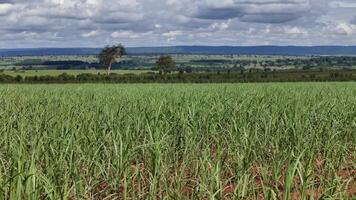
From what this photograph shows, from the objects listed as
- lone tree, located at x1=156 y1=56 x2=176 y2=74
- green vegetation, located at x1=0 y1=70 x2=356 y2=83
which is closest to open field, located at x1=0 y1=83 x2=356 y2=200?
green vegetation, located at x1=0 y1=70 x2=356 y2=83

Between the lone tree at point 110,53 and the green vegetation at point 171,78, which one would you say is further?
the lone tree at point 110,53

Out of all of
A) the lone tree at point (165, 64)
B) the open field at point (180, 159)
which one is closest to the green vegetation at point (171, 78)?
the lone tree at point (165, 64)

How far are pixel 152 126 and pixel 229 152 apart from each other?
1.24 m

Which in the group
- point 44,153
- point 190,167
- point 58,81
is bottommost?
point 58,81

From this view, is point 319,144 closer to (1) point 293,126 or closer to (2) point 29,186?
(1) point 293,126

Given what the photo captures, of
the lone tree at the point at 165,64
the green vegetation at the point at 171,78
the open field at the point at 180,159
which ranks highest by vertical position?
the open field at the point at 180,159

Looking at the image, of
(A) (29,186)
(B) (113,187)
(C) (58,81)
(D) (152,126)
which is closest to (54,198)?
(A) (29,186)

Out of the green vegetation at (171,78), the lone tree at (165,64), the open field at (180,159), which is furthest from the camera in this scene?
the lone tree at (165,64)

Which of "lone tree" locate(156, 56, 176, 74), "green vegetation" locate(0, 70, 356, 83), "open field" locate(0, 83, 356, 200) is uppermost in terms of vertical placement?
"open field" locate(0, 83, 356, 200)

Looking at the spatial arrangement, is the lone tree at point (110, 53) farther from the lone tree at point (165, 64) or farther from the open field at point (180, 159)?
the open field at point (180, 159)

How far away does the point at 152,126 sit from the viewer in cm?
682

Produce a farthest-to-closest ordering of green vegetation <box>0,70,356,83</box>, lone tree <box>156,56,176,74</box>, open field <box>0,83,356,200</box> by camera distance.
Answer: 1. lone tree <box>156,56,176,74</box>
2. green vegetation <box>0,70,356,83</box>
3. open field <box>0,83,356,200</box>

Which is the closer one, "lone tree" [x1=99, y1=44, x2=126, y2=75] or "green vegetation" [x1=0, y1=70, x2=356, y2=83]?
"green vegetation" [x1=0, y1=70, x2=356, y2=83]

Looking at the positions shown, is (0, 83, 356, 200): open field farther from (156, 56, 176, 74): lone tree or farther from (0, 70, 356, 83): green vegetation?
(156, 56, 176, 74): lone tree
